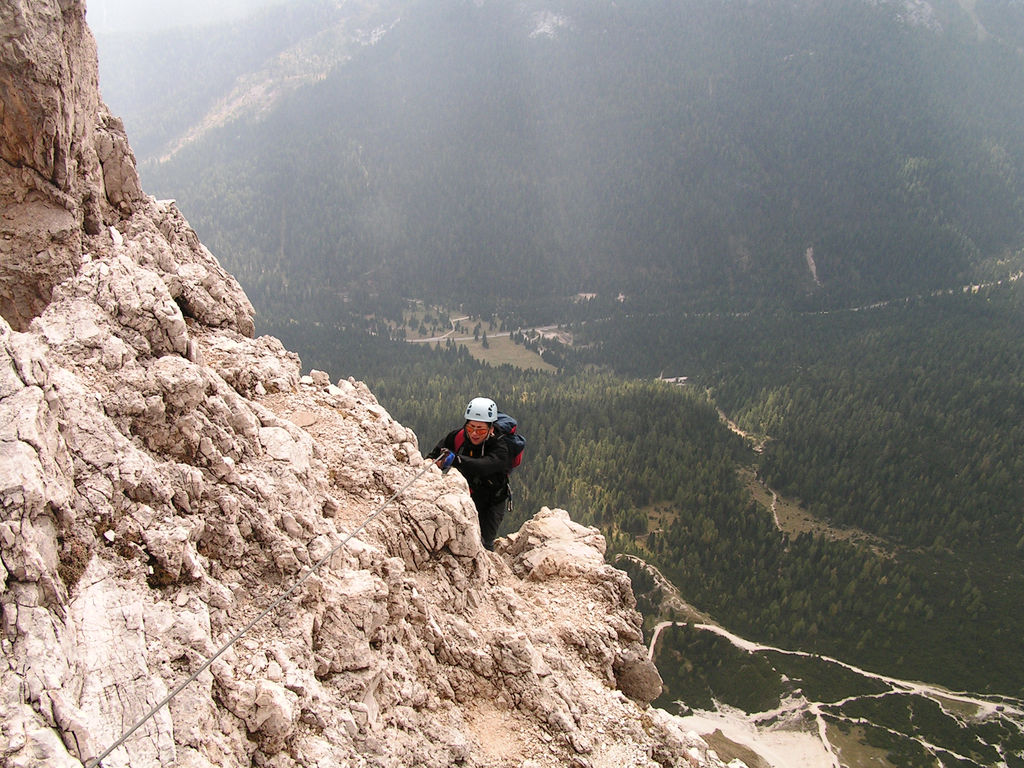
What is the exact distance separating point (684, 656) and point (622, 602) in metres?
54.8

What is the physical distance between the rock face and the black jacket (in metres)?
0.78

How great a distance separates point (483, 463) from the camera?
16219 millimetres

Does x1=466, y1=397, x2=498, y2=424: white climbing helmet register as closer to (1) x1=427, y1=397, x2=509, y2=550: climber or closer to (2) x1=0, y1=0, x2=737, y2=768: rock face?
(1) x1=427, y1=397, x2=509, y2=550: climber

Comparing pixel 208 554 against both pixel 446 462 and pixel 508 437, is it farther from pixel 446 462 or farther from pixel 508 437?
pixel 508 437

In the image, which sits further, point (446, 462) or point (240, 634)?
point (446, 462)

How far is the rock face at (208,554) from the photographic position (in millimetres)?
7969

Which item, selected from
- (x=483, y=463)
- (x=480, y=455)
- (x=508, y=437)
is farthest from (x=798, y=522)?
(x=483, y=463)

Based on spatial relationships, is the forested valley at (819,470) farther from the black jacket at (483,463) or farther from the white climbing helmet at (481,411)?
the white climbing helmet at (481,411)

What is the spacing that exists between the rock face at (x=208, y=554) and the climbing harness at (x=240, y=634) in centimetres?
7

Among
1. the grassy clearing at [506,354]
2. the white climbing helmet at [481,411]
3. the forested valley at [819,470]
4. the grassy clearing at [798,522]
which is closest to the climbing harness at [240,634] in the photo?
the white climbing helmet at [481,411]

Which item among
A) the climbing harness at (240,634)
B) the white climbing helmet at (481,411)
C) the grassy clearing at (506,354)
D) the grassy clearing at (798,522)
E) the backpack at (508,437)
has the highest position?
the white climbing helmet at (481,411)

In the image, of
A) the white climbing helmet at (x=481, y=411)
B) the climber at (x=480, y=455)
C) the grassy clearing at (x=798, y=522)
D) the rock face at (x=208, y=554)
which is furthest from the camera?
the grassy clearing at (x=798, y=522)

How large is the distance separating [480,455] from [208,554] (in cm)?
725

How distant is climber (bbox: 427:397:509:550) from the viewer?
52.3 feet
